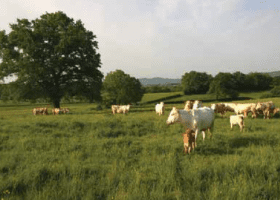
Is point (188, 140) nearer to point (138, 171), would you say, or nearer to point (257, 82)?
point (138, 171)

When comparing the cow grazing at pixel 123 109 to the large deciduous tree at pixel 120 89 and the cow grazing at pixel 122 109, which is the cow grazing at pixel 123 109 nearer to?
the cow grazing at pixel 122 109

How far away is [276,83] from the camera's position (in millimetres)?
82750

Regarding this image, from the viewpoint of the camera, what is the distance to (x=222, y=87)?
6362 centimetres

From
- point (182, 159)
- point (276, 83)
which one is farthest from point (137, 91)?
point (276, 83)

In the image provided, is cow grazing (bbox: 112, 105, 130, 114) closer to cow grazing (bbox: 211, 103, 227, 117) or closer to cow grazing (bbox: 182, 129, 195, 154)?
cow grazing (bbox: 211, 103, 227, 117)

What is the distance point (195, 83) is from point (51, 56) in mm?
73005

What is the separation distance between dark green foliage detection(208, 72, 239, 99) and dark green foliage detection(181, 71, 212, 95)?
14947mm

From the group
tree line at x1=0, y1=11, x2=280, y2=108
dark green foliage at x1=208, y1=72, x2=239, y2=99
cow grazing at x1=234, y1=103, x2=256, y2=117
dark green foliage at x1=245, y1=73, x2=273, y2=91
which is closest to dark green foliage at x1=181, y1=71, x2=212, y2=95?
dark green foliage at x1=208, y1=72, x2=239, y2=99

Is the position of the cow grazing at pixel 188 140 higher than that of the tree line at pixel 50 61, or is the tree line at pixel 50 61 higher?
Result: the tree line at pixel 50 61

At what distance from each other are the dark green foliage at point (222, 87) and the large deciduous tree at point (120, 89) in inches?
1245

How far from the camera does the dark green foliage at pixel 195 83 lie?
273 ft

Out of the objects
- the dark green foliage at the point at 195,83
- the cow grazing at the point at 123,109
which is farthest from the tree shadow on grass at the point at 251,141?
the dark green foliage at the point at 195,83

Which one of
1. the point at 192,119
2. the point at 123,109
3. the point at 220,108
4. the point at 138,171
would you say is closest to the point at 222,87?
the point at 220,108

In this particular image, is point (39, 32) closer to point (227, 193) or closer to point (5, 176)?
point (5, 176)
